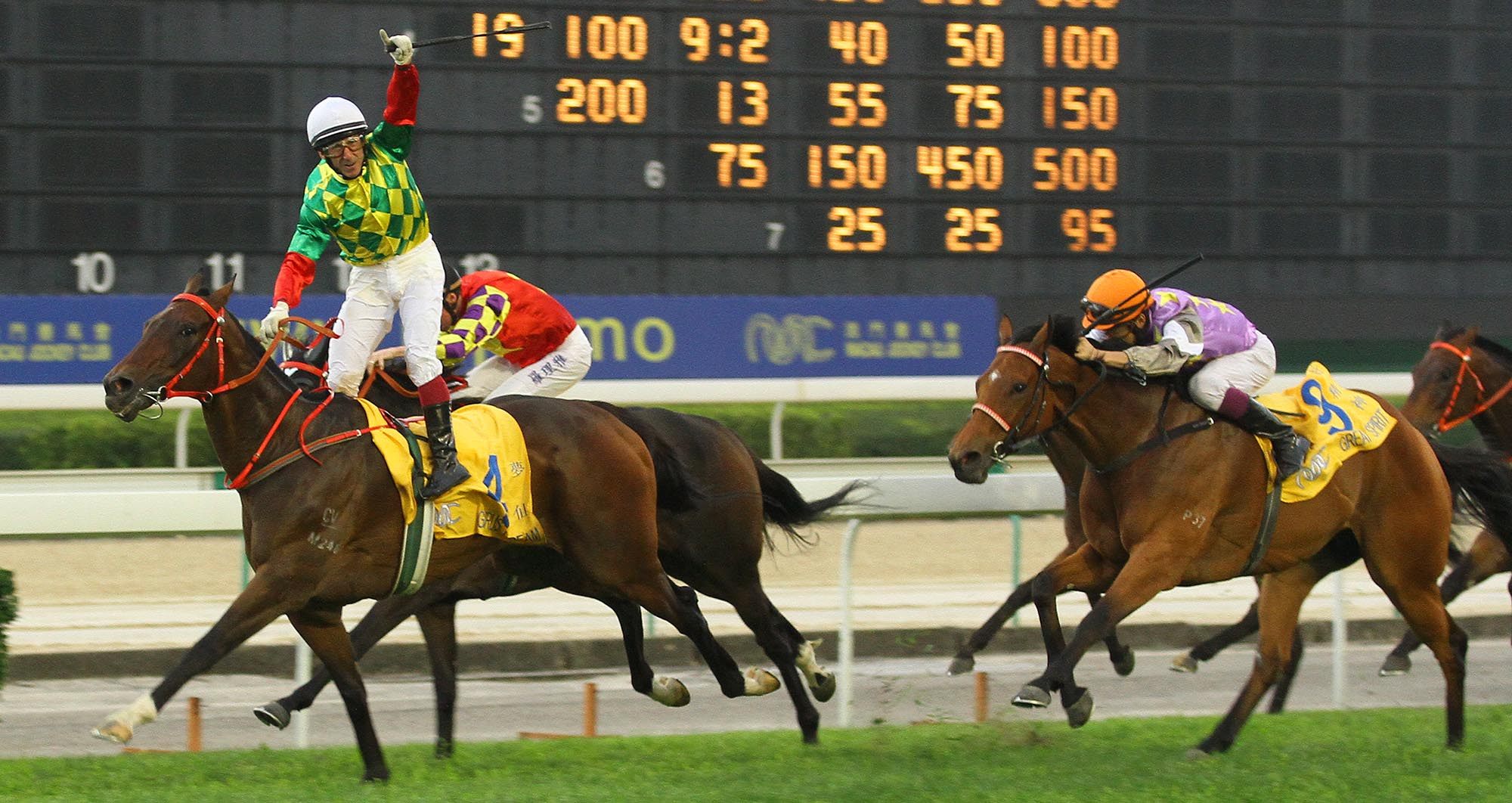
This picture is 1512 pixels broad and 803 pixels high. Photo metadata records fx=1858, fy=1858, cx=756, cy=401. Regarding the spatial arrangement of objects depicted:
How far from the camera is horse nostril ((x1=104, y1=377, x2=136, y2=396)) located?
4.32 m

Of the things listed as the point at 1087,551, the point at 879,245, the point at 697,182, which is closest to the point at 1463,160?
the point at 879,245

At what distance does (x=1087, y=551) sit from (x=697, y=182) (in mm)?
7204

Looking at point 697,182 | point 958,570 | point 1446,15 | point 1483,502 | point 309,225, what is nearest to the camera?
point 309,225

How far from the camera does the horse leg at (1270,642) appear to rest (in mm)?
5000

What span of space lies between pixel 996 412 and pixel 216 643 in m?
2.09

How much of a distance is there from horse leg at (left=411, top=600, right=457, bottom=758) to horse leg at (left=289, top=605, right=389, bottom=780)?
1.71 feet

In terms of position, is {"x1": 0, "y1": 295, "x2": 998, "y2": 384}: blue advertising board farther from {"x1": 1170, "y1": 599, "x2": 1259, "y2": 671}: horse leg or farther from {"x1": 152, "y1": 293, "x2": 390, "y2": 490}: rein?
{"x1": 152, "y1": 293, "x2": 390, "y2": 490}: rein

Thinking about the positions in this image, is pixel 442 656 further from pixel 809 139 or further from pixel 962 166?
pixel 962 166

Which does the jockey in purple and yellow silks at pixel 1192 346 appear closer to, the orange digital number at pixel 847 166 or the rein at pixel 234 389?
the rein at pixel 234 389

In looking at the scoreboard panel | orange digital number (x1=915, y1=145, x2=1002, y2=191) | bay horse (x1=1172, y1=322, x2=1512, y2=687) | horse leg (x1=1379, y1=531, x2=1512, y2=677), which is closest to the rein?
bay horse (x1=1172, y1=322, x2=1512, y2=687)

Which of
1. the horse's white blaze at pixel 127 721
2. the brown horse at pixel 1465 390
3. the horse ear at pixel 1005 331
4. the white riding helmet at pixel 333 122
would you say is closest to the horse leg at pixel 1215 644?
the brown horse at pixel 1465 390

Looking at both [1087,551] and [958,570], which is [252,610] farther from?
[958,570]

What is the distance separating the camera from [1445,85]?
43.0 ft

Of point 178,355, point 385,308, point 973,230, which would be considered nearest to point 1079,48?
point 973,230
